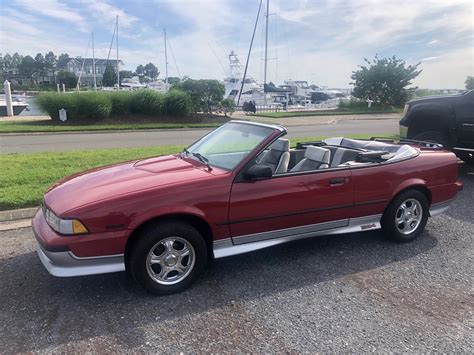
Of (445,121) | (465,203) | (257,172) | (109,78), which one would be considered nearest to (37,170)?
(257,172)

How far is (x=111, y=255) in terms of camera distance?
10.4 feet

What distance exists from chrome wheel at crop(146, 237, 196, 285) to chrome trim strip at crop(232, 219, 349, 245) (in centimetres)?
47

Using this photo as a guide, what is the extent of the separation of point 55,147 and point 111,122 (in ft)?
28.5

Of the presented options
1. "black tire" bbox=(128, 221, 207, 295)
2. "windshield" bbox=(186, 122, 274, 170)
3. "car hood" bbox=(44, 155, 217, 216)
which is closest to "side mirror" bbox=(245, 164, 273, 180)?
"windshield" bbox=(186, 122, 274, 170)

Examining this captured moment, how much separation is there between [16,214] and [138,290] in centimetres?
287

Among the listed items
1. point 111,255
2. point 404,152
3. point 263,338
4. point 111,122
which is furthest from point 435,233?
point 111,122

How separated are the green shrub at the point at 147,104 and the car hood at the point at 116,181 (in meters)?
18.3

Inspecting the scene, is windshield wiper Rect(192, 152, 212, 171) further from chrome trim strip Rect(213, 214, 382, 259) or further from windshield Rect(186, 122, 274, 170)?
chrome trim strip Rect(213, 214, 382, 259)

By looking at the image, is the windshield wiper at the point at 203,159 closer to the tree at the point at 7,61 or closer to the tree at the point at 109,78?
the tree at the point at 109,78

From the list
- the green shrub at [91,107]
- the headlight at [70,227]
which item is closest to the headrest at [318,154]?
the headlight at [70,227]

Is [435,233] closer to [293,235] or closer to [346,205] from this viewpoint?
[346,205]

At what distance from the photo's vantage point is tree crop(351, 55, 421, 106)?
1378 inches

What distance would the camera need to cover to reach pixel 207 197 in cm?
343

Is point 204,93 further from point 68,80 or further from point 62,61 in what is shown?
point 62,61
